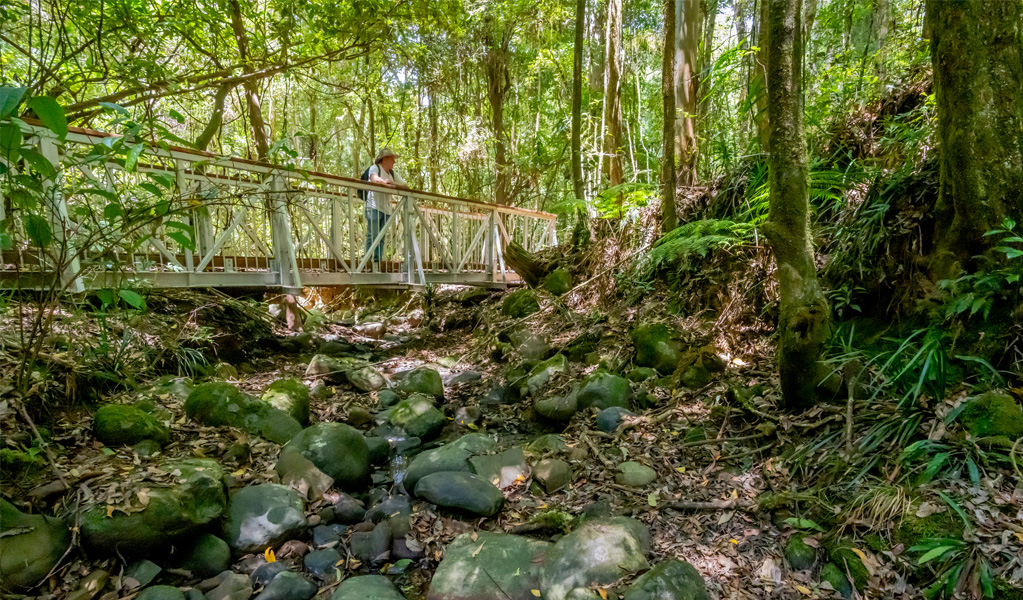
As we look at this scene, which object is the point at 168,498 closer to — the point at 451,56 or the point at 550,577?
the point at 550,577

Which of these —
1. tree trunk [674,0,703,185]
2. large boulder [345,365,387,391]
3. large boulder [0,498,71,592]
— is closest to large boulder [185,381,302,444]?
large boulder [0,498,71,592]

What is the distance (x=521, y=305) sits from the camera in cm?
700

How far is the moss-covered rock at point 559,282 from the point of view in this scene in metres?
6.88

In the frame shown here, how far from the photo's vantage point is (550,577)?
7.64 feet

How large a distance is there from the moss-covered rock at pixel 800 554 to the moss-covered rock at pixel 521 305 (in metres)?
4.69

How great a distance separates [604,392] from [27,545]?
133 inches

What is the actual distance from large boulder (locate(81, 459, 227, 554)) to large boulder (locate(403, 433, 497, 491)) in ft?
3.72

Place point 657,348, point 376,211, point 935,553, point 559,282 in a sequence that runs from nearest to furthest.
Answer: point 935,553 → point 657,348 → point 376,211 → point 559,282

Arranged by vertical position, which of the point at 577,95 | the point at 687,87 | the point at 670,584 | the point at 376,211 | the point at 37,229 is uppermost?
the point at 577,95

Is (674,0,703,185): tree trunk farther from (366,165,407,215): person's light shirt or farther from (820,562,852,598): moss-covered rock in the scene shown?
(820,562,852,598): moss-covered rock

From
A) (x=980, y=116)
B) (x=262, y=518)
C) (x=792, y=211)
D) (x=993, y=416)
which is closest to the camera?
(x=993, y=416)

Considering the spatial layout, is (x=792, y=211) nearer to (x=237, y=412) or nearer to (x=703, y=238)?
(x=703, y=238)

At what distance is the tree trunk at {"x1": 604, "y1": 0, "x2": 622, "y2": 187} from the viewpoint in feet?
24.5

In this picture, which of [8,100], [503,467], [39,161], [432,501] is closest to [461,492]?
[432,501]
